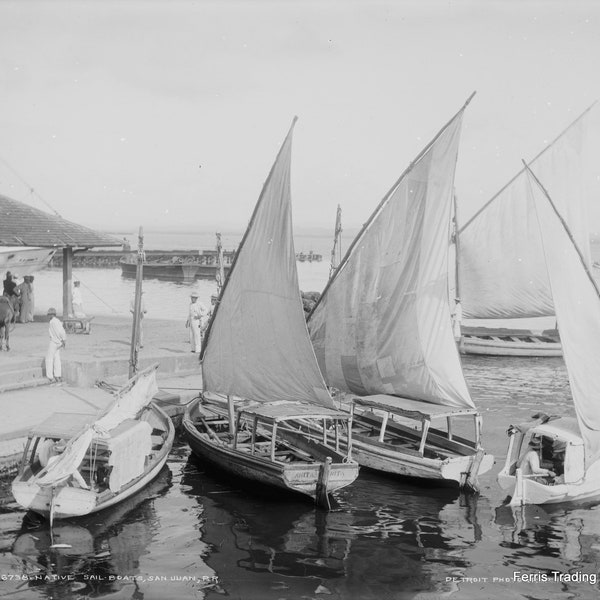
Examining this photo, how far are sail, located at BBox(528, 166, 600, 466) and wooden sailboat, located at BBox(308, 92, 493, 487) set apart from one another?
256 centimetres

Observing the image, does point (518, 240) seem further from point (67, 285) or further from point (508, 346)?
point (67, 285)

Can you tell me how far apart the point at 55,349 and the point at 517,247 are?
70.4ft

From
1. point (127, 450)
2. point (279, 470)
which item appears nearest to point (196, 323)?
point (127, 450)

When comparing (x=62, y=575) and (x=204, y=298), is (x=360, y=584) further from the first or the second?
(x=204, y=298)

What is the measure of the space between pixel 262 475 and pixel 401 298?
20.3 feet

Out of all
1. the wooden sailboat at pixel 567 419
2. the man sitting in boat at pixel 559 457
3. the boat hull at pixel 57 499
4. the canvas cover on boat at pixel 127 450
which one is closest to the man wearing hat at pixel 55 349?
the canvas cover on boat at pixel 127 450

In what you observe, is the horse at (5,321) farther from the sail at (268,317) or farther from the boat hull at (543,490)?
the boat hull at (543,490)

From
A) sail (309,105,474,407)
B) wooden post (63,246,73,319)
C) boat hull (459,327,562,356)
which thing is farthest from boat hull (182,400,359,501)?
boat hull (459,327,562,356)

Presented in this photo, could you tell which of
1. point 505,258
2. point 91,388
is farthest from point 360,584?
point 505,258

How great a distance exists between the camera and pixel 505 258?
3572 centimetres

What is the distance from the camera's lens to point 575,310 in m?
18.2

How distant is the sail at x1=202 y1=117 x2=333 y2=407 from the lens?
59.4 feet

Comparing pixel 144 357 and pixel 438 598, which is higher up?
pixel 144 357

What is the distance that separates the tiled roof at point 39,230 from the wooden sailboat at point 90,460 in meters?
13.6
